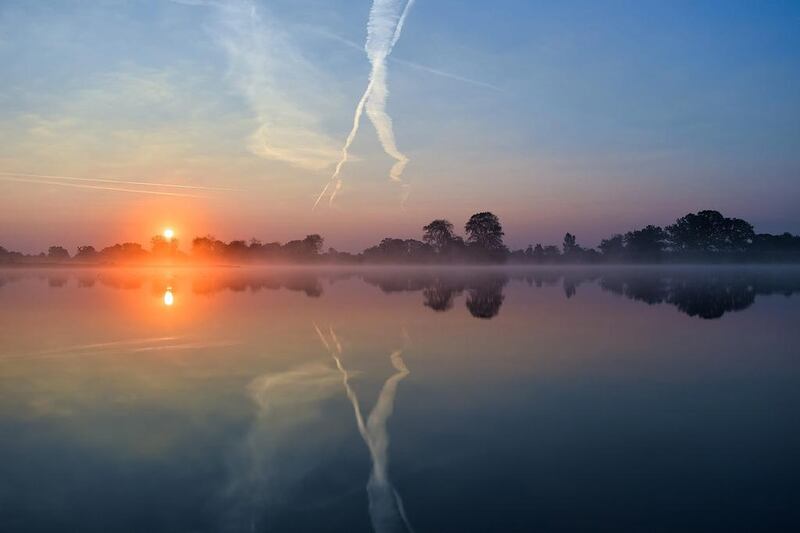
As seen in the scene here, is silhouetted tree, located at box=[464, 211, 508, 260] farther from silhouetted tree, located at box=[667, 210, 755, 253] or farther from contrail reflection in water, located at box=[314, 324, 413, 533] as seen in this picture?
contrail reflection in water, located at box=[314, 324, 413, 533]

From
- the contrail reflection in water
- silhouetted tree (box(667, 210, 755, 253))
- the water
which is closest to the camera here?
the contrail reflection in water

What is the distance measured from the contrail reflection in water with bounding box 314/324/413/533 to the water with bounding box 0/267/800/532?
1.7 inches

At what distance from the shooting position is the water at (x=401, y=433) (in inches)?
276

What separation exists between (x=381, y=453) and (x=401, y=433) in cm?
104

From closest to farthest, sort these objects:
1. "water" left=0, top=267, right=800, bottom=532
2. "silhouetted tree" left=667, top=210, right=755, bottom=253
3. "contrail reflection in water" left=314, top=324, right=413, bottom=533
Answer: "contrail reflection in water" left=314, top=324, right=413, bottom=533
"water" left=0, top=267, right=800, bottom=532
"silhouetted tree" left=667, top=210, right=755, bottom=253

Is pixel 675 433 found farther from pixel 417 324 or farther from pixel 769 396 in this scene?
pixel 417 324

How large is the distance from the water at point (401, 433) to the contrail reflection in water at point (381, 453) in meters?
0.04

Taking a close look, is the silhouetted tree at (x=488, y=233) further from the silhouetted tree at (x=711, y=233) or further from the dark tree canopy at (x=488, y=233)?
the silhouetted tree at (x=711, y=233)

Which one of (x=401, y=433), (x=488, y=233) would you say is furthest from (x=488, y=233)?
(x=401, y=433)

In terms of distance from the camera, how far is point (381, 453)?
898 cm

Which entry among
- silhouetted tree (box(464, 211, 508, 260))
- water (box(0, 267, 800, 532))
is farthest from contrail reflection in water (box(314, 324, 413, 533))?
silhouetted tree (box(464, 211, 508, 260))

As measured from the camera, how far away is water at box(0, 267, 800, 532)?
7.01 m

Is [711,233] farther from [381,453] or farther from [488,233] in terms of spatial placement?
[381,453]

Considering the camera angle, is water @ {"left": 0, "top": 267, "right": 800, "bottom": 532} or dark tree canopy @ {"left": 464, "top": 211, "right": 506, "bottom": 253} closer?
water @ {"left": 0, "top": 267, "right": 800, "bottom": 532}
